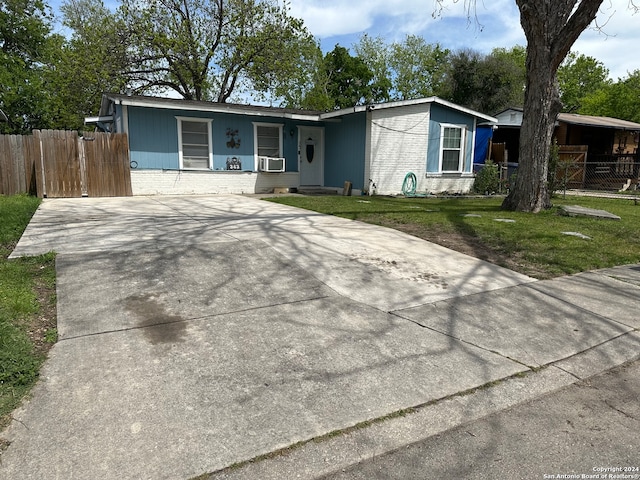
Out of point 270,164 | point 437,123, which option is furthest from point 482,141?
point 270,164

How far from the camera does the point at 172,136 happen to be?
13523mm

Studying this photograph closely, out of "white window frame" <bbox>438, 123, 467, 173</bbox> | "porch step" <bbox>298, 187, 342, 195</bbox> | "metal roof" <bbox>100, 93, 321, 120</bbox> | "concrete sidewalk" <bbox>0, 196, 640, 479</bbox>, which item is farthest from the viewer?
"porch step" <bbox>298, 187, 342, 195</bbox>

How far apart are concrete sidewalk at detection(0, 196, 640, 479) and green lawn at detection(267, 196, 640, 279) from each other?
58 centimetres

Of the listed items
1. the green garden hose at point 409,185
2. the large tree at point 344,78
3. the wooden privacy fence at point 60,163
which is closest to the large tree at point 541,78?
the green garden hose at point 409,185

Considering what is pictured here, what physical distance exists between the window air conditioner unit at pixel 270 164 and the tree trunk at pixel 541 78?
778cm

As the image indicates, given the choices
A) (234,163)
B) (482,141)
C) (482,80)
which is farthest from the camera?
(482,80)

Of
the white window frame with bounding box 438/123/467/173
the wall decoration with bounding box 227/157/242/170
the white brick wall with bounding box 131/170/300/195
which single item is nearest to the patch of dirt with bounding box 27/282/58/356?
the white brick wall with bounding box 131/170/300/195

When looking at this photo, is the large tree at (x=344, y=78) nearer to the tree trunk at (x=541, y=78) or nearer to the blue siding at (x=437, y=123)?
the blue siding at (x=437, y=123)

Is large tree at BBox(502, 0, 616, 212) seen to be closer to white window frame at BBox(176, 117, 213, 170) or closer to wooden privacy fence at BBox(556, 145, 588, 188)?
white window frame at BBox(176, 117, 213, 170)

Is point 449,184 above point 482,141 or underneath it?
underneath

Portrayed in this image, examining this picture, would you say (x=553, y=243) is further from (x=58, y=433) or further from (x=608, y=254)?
(x=58, y=433)

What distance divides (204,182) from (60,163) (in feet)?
13.3

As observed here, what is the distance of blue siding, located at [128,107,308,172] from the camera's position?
13016 millimetres

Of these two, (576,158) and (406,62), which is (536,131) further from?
(406,62)
